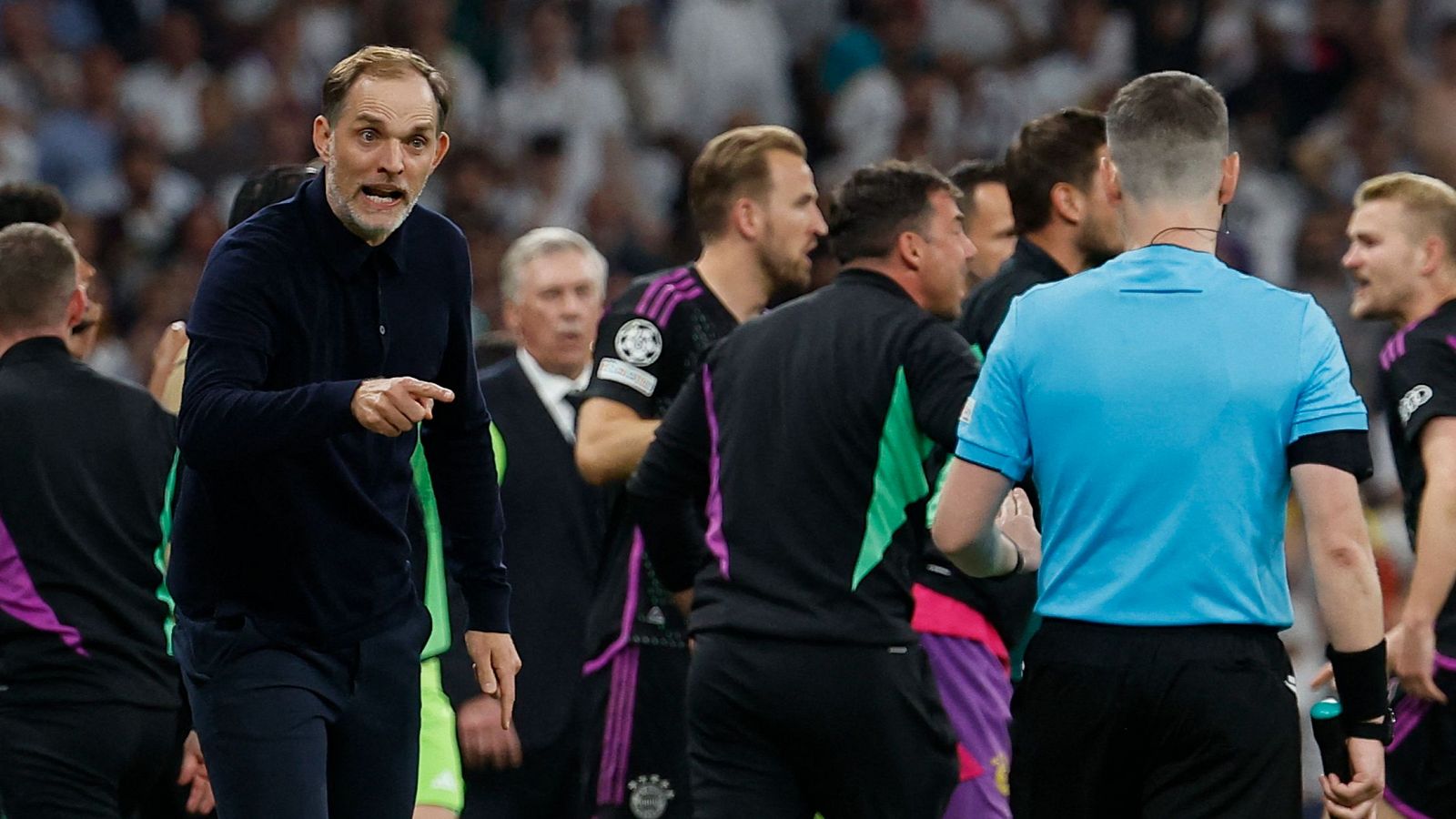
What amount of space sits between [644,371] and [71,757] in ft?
6.47

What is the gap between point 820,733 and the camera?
5.26 meters

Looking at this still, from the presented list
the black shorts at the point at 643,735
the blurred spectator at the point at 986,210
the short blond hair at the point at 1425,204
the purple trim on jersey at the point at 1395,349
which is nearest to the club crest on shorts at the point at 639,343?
the black shorts at the point at 643,735

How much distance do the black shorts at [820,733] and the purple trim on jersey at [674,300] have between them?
1.28 metres

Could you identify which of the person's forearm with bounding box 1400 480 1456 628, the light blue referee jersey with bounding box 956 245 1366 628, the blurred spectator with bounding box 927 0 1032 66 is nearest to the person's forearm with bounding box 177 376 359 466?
the light blue referee jersey with bounding box 956 245 1366 628

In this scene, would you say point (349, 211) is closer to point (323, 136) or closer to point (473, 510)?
point (323, 136)

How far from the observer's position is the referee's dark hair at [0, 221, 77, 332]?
19.5 ft

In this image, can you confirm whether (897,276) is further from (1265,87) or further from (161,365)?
(1265,87)

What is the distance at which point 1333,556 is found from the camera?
4102mm

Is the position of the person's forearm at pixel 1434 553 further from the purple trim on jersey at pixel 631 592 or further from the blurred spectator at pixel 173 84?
the blurred spectator at pixel 173 84

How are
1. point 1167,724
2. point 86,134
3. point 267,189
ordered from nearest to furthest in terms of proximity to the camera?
1. point 1167,724
2. point 267,189
3. point 86,134

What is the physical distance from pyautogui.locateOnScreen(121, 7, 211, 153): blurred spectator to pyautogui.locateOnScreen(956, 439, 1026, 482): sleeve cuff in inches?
407

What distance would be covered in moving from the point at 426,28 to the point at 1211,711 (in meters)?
11.0

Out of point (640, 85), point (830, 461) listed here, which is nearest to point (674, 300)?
point (830, 461)

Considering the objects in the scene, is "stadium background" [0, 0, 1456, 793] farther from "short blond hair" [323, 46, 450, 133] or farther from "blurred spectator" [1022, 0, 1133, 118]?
"short blond hair" [323, 46, 450, 133]
